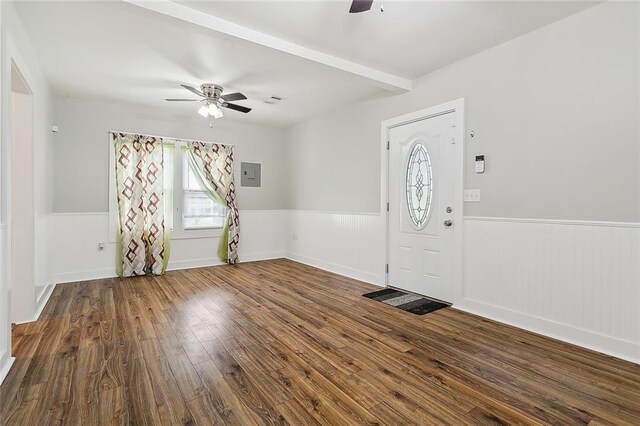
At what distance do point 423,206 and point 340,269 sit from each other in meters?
1.81

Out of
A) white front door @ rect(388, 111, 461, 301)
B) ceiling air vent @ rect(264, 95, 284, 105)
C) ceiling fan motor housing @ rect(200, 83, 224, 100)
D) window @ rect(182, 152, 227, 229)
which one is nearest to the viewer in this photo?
white front door @ rect(388, 111, 461, 301)

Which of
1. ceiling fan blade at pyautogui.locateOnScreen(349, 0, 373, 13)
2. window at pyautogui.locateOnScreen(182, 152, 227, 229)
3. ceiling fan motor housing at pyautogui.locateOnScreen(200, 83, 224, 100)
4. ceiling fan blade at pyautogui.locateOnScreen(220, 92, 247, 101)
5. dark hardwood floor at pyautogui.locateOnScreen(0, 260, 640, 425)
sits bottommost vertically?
dark hardwood floor at pyautogui.locateOnScreen(0, 260, 640, 425)

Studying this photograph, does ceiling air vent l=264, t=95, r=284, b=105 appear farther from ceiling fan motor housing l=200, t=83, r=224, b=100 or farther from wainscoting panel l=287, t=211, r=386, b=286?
wainscoting panel l=287, t=211, r=386, b=286

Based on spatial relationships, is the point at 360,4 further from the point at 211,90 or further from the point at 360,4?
the point at 211,90

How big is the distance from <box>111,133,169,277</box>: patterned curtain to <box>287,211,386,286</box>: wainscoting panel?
2.31 m

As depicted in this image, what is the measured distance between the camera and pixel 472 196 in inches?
126

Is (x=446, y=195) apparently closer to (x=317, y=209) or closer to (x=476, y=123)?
(x=476, y=123)

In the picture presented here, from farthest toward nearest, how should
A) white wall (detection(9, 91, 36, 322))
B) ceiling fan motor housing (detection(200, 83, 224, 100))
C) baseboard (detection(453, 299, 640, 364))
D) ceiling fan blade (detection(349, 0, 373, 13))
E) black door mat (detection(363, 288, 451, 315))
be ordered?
ceiling fan motor housing (detection(200, 83, 224, 100))
black door mat (detection(363, 288, 451, 315))
white wall (detection(9, 91, 36, 322))
baseboard (detection(453, 299, 640, 364))
ceiling fan blade (detection(349, 0, 373, 13))

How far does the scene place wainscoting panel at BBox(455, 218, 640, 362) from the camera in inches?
89.7

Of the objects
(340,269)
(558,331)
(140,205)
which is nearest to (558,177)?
(558,331)

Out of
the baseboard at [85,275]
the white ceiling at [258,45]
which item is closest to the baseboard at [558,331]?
the white ceiling at [258,45]

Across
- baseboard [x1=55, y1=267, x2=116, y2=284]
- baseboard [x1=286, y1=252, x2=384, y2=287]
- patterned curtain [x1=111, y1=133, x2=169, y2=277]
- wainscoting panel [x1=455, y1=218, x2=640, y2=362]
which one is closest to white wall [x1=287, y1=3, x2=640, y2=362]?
wainscoting panel [x1=455, y1=218, x2=640, y2=362]

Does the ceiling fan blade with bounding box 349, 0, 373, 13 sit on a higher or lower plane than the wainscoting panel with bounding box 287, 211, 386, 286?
higher

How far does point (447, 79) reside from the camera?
11.2ft
